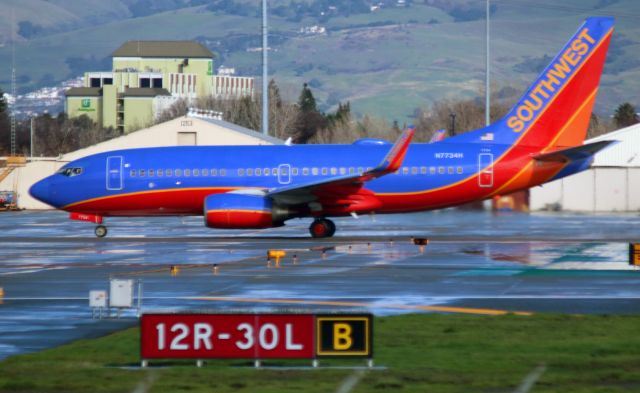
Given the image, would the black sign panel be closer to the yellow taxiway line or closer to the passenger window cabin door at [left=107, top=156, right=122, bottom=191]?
the yellow taxiway line

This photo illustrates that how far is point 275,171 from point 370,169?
144 inches

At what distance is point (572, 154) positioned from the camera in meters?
43.1

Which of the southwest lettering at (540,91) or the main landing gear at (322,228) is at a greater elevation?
the southwest lettering at (540,91)

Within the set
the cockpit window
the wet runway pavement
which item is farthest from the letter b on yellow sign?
the cockpit window

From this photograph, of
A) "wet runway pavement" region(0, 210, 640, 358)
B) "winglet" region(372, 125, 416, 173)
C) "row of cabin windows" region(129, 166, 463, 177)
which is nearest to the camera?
"wet runway pavement" region(0, 210, 640, 358)

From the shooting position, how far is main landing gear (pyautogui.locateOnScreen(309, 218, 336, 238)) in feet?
146

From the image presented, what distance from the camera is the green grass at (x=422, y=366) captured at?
53.1 ft

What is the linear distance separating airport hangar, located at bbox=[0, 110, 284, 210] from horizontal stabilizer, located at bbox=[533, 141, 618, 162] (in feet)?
105

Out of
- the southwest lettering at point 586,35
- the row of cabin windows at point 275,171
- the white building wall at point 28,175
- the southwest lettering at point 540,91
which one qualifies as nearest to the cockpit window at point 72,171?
the row of cabin windows at point 275,171

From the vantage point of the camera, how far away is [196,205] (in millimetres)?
45500

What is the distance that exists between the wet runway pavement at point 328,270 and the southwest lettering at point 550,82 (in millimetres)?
4153

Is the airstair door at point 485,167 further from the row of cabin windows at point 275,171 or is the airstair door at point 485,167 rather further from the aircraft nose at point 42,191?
the aircraft nose at point 42,191

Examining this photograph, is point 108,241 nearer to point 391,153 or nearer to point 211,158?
point 211,158

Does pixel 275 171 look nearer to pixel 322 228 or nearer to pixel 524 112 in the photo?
pixel 322 228
